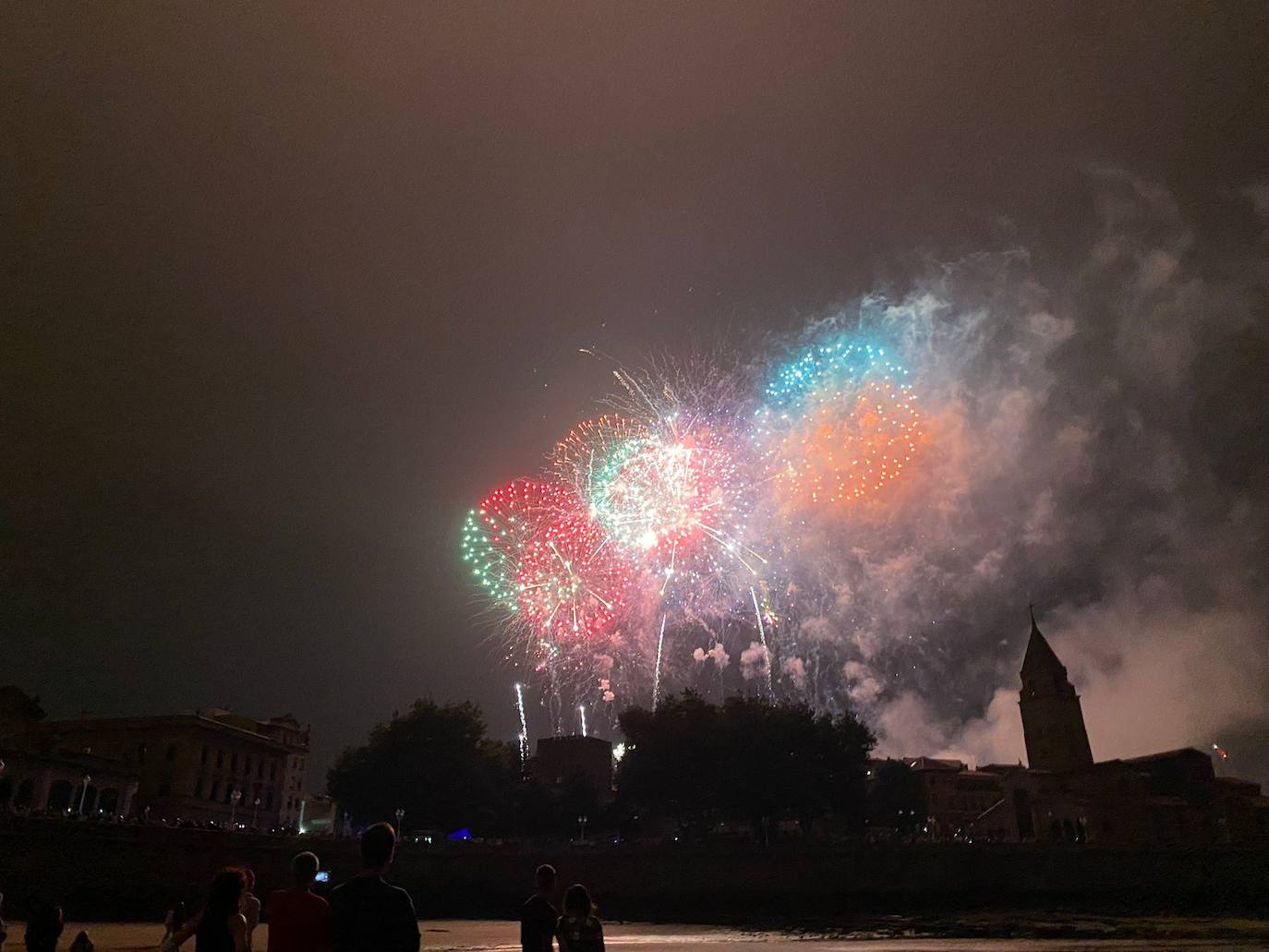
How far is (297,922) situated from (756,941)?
3394 centimetres

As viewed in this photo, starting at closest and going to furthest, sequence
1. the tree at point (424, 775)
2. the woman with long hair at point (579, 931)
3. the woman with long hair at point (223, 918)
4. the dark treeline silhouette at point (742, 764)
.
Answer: the woman with long hair at point (223, 918), the woman with long hair at point (579, 931), the dark treeline silhouette at point (742, 764), the tree at point (424, 775)

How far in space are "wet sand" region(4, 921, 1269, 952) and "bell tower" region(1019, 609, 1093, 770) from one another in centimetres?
3738

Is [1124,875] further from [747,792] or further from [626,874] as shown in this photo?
[626,874]

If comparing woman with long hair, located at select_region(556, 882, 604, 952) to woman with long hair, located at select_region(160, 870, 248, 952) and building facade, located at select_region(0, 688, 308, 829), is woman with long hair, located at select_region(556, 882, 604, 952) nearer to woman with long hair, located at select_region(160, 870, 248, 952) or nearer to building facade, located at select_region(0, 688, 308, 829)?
woman with long hair, located at select_region(160, 870, 248, 952)

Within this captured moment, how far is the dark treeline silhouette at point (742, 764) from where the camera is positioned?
202 feet

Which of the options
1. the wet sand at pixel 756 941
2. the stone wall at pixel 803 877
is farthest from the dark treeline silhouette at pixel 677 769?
the wet sand at pixel 756 941

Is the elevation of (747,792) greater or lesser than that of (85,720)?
lesser

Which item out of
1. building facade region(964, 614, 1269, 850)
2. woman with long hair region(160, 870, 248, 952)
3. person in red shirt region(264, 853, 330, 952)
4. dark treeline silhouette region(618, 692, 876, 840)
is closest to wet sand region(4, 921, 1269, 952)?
dark treeline silhouette region(618, 692, 876, 840)

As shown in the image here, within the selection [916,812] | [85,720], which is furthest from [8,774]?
[916,812]

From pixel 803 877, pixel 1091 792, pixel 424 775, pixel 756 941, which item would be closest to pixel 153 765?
pixel 424 775

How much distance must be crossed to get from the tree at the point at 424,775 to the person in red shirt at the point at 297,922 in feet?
211

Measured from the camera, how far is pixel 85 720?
228 feet

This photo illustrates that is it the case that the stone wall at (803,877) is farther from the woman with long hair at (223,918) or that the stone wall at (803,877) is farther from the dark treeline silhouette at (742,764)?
the woman with long hair at (223,918)

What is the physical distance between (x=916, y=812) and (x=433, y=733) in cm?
5496
